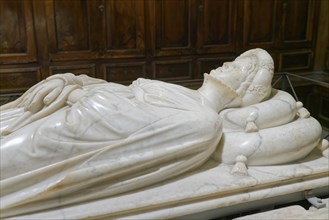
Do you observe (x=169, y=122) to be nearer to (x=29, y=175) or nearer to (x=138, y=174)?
(x=138, y=174)

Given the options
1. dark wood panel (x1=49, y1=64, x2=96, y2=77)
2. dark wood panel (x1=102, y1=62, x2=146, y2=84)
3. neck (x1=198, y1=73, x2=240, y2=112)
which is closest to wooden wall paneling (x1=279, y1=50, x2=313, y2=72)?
dark wood panel (x1=102, y1=62, x2=146, y2=84)

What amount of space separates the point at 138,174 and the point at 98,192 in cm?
17

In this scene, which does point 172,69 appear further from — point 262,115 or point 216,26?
point 262,115

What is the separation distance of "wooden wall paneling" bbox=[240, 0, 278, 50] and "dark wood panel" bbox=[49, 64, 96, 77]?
5.19 ft

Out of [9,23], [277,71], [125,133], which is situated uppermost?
[9,23]

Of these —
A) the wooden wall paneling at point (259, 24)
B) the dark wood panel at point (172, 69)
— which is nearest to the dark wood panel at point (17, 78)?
the dark wood panel at point (172, 69)

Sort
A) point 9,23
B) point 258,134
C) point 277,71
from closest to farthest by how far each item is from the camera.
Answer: point 258,134
point 9,23
point 277,71

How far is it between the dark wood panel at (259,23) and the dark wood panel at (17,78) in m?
2.11

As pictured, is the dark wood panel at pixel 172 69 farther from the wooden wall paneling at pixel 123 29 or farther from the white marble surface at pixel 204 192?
the white marble surface at pixel 204 192

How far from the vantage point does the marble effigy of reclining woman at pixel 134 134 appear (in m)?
1.61

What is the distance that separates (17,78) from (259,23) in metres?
2.46

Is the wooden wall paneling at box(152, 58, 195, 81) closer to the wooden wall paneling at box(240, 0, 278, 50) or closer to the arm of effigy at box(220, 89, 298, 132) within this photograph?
the wooden wall paneling at box(240, 0, 278, 50)

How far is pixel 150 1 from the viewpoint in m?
3.93

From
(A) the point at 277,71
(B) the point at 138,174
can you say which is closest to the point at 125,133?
(B) the point at 138,174
